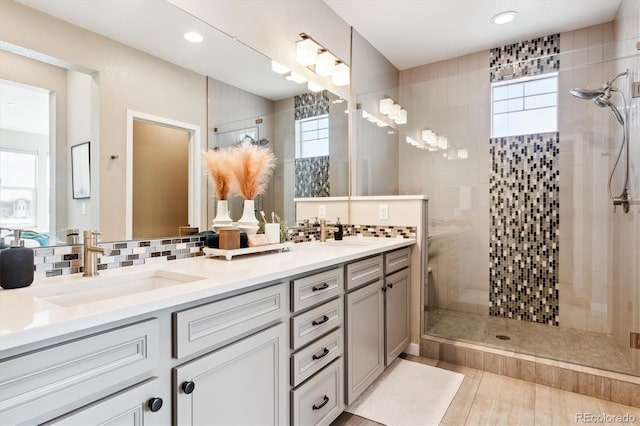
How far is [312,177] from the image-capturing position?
2604 mm

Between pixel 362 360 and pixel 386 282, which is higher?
pixel 386 282

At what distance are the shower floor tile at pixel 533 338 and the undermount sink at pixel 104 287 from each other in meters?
2.01

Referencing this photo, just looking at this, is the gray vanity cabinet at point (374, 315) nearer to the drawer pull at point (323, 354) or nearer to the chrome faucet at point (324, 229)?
the drawer pull at point (323, 354)

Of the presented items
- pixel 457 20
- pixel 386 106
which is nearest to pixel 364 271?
pixel 386 106

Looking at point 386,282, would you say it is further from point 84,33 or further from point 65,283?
point 84,33

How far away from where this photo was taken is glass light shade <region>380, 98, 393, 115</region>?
3.37 meters

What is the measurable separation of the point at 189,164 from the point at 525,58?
129 inches

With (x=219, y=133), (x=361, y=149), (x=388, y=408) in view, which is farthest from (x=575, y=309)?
(x=219, y=133)

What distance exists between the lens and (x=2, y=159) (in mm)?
1089

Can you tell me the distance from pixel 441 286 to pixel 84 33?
2.91 metres

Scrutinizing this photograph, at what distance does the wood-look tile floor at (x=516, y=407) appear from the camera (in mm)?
1782

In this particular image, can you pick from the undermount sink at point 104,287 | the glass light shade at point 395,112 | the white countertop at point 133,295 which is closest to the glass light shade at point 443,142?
the glass light shade at point 395,112

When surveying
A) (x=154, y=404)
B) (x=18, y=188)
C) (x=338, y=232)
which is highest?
(x=18, y=188)

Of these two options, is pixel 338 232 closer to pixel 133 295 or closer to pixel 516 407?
pixel 516 407
